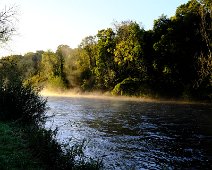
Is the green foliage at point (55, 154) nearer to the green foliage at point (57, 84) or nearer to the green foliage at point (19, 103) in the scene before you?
the green foliage at point (19, 103)

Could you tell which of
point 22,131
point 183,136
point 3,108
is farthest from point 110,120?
point 22,131

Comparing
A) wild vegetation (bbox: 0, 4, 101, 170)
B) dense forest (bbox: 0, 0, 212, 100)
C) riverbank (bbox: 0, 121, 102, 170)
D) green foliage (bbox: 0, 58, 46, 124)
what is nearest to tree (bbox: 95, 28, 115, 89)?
dense forest (bbox: 0, 0, 212, 100)

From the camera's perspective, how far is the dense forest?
2156 inches

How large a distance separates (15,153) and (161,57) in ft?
158

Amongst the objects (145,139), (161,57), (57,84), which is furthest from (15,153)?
(57,84)

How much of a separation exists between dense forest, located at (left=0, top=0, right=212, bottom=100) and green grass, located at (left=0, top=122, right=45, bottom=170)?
27364mm

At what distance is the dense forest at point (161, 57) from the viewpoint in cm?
5475

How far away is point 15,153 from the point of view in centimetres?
1305

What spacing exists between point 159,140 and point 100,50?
184 feet

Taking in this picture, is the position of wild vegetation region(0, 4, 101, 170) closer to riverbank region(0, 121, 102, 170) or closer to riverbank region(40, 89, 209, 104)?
riverbank region(0, 121, 102, 170)

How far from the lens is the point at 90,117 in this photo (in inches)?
1368

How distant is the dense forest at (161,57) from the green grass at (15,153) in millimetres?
27364

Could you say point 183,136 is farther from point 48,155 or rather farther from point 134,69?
point 134,69

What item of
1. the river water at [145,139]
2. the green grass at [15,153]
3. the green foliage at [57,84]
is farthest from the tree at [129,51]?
the green grass at [15,153]
